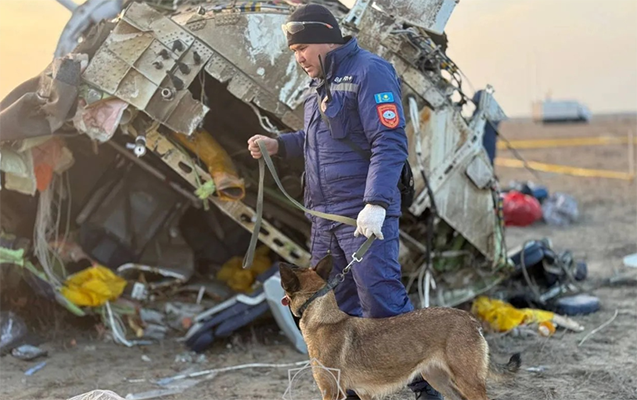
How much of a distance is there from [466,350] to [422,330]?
8.9 inches

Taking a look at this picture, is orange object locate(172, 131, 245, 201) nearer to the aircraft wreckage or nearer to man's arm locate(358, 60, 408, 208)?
the aircraft wreckage

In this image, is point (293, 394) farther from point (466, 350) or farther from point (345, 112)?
point (345, 112)

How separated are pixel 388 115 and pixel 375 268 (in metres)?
0.77

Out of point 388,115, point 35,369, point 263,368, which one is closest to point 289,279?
point 388,115

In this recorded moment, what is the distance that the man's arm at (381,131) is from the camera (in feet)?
11.8

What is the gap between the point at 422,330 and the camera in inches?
142

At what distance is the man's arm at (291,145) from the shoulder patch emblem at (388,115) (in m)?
0.75

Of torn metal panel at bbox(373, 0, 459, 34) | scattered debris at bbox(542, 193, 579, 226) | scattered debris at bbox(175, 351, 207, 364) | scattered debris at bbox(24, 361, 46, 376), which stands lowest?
scattered debris at bbox(542, 193, 579, 226)

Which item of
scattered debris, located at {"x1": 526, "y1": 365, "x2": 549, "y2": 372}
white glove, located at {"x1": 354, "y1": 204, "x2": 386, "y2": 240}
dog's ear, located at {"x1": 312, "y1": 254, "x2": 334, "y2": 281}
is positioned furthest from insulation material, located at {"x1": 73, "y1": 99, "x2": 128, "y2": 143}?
scattered debris, located at {"x1": 526, "y1": 365, "x2": 549, "y2": 372}

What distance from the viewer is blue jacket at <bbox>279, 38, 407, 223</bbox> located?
366 cm

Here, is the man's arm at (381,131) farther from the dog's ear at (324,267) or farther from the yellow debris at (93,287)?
the yellow debris at (93,287)

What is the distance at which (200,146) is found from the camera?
18.1 ft

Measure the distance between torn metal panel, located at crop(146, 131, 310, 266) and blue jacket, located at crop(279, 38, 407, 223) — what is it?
5.06 ft

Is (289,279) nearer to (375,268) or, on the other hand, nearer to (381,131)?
(375,268)
